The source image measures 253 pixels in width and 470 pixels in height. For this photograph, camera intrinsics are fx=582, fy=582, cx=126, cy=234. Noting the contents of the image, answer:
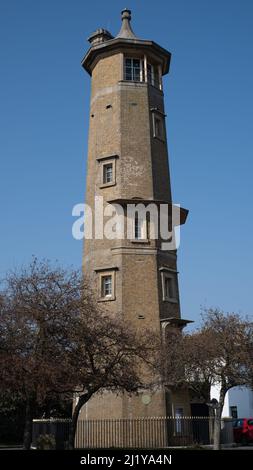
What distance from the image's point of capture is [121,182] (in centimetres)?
3712

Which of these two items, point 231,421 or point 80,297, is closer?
point 80,297

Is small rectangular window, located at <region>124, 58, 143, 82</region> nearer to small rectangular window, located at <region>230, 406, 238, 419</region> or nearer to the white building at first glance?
the white building

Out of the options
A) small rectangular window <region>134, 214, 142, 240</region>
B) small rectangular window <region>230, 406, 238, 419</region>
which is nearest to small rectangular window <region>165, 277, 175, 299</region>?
small rectangular window <region>134, 214, 142, 240</region>

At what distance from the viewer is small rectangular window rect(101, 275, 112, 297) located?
3545 cm

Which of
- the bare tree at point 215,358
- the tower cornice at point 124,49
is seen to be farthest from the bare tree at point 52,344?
the tower cornice at point 124,49

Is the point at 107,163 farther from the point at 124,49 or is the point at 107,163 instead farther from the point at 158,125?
the point at 124,49

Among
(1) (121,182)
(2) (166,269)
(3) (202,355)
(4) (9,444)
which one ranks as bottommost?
(4) (9,444)

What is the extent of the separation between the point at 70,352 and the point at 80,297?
2642mm

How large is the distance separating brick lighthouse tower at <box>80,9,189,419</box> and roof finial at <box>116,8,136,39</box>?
0.24 ft

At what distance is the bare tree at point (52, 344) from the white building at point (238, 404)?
34550 millimetres

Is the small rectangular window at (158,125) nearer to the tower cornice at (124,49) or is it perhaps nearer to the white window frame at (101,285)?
the tower cornice at (124,49)

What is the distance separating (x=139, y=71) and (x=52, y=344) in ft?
77.4

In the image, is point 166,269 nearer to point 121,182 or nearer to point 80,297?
point 121,182

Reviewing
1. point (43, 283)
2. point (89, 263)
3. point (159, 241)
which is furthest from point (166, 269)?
point (43, 283)
